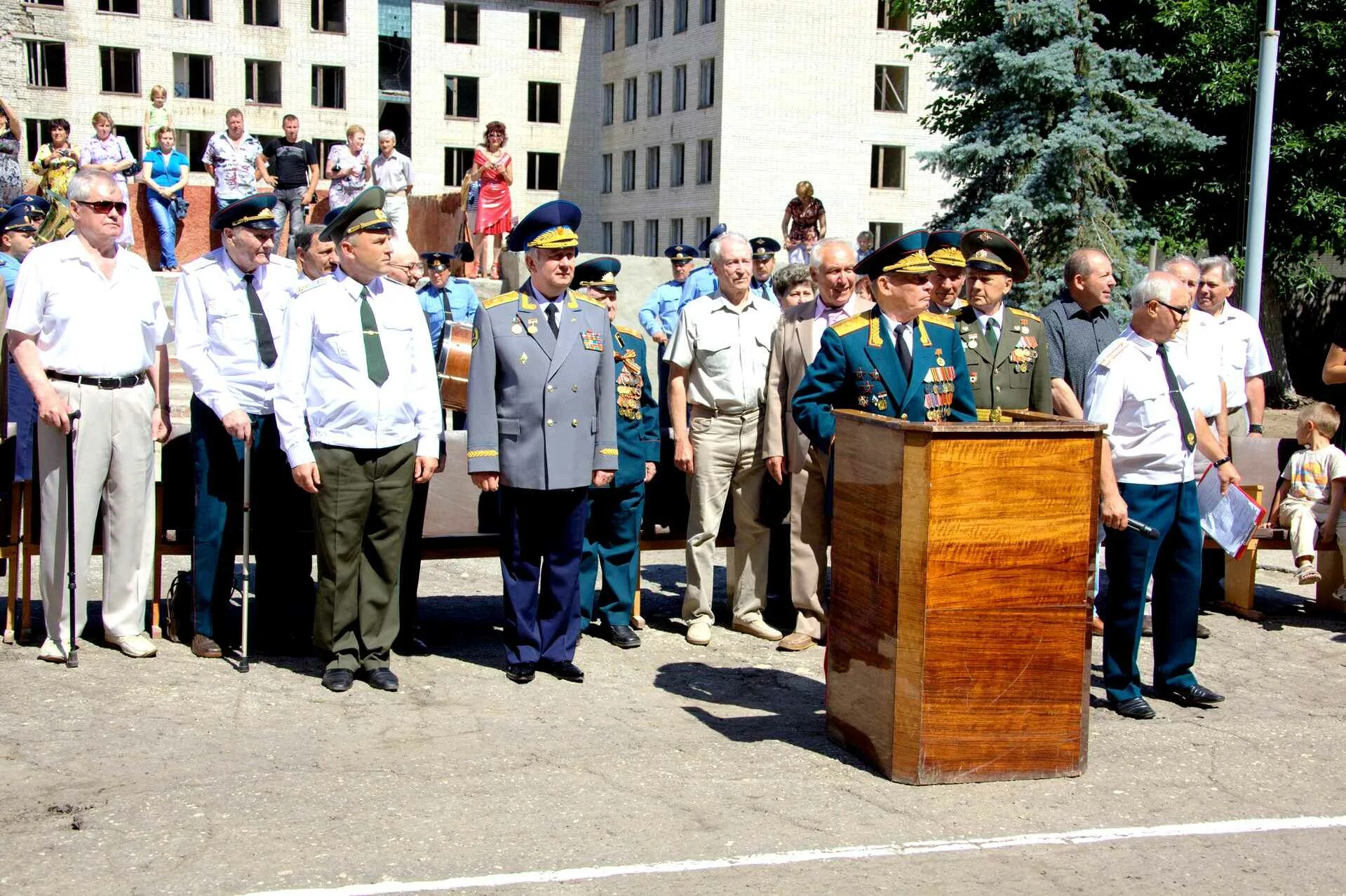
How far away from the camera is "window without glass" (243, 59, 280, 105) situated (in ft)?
177

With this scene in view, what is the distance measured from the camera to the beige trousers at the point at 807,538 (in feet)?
25.9

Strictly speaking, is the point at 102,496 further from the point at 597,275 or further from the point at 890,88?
the point at 890,88

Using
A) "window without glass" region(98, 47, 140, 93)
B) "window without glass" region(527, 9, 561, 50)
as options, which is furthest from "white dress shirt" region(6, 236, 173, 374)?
"window without glass" region(527, 9, 561, 50)

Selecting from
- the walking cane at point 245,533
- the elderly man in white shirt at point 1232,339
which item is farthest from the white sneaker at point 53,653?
the elderly man in white shirt at point 1232,339

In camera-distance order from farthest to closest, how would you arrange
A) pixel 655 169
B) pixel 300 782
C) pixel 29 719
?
pixel 655 169 < pixel 29 719 < pixel 300 782

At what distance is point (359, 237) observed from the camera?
684 centimetres

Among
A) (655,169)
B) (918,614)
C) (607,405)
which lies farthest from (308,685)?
(655,169)

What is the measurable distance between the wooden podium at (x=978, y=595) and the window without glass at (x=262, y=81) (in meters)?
52.1

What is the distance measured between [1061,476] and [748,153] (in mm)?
43628

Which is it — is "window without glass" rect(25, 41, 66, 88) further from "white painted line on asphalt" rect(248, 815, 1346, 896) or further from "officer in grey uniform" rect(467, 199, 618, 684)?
"white painted line on asphalt" rect(248, 815, 1346, 896)

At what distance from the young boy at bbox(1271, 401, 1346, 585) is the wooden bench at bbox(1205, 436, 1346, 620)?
110 millimetres

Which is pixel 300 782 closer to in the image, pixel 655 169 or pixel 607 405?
pixel 607 405

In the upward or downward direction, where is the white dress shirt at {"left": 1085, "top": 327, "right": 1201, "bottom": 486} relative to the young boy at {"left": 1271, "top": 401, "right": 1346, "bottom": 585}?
upward

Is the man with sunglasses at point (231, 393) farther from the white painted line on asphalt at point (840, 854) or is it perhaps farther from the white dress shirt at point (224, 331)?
the white painted line on asphalt at point (840, 854)
